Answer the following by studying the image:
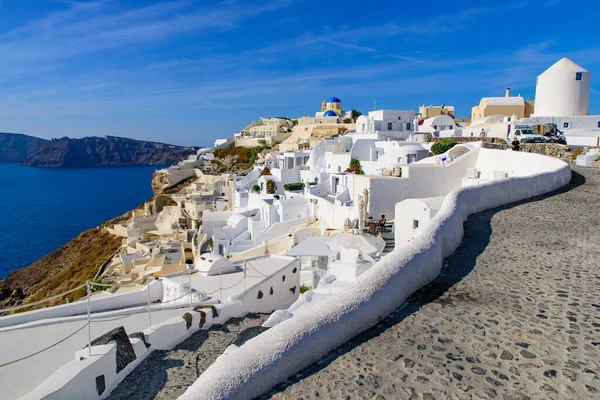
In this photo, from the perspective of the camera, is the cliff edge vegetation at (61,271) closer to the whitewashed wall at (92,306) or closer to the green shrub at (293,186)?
the green shrub at (293,186)

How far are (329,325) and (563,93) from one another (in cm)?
3142

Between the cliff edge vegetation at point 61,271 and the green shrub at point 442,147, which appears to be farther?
the cliff edge vegetation at point 61,271

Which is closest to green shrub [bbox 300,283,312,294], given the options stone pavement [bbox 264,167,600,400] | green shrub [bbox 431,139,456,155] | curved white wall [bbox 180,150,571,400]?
curved white wall [bbox 180,150,571,400]

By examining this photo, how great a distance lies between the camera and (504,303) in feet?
13.3

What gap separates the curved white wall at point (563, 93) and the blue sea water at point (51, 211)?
48.0 metres

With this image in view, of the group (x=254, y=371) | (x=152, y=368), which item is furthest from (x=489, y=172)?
(x=254, y=371)

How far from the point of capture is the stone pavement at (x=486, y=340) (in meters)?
2.84

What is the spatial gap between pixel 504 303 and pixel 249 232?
67.8 feet

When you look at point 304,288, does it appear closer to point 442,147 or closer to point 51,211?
point 442,147

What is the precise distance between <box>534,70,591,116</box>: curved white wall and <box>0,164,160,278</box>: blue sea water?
157 feet

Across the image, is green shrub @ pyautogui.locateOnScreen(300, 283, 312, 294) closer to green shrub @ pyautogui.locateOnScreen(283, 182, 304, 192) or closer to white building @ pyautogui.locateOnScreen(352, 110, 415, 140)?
green shrub @ pyautogui.locateOnScreen(283, 182, 304, 192)

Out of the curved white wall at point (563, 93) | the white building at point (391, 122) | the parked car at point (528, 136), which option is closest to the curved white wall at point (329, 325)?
the parked car at point (528, 136)

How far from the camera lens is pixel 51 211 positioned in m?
74.4

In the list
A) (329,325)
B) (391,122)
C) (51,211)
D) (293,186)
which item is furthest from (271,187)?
(51,211)
